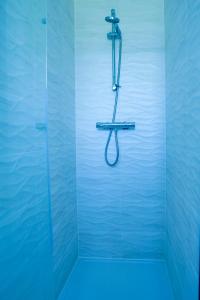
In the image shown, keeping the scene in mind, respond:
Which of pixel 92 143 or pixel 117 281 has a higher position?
pixel 92 143

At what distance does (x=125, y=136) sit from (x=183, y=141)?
2.27ft

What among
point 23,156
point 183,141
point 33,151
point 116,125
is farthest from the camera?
point 116,125

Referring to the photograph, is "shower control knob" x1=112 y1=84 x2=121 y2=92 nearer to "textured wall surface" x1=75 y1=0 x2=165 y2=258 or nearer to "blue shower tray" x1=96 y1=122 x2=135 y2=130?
"textured wall surface" x1=75 y1=0 x2=165 y2=258

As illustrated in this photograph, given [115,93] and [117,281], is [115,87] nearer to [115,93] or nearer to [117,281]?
[115,93]

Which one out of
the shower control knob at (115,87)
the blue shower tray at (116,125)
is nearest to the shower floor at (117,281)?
the blue shower tray at (116,125)

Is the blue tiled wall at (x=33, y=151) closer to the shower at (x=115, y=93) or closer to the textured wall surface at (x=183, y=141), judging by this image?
the shower at (x=115, y=93)

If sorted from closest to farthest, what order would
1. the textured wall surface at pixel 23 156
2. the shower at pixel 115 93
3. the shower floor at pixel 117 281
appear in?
the textured wall surface at pixel 23 156 → the shower floor at pixel 117 281 → the shower at pixel 115 93

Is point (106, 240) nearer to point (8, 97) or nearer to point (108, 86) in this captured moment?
point (108, 86)

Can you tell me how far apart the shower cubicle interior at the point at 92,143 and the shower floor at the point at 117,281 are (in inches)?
3.0

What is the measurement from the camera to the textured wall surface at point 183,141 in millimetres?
1072

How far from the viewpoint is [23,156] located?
1.01m

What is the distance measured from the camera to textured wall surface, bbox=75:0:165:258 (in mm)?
1930

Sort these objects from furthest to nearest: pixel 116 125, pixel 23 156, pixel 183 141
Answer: pixel 116 125
pixel 183 141
pixel 23 156

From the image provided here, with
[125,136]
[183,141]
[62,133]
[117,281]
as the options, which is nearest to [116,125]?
[125,136]
